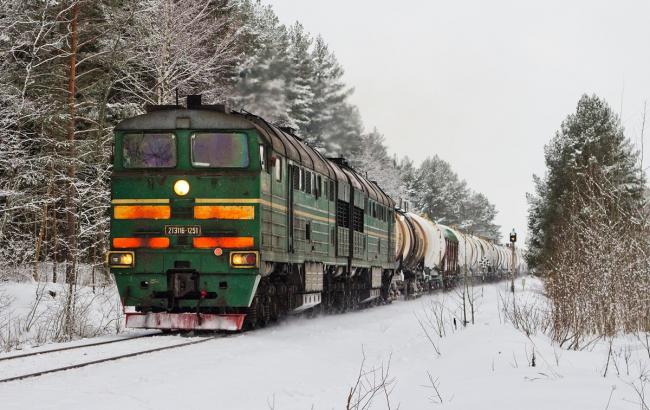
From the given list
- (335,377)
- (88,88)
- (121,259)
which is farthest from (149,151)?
(88,88)

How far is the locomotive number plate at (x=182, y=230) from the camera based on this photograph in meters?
12.7

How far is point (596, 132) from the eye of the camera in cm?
4097

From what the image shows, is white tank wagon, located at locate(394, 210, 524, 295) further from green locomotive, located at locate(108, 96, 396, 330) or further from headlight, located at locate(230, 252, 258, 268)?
headlight, located at locate(230, 252, 258, 268)

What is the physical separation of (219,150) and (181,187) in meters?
0.83

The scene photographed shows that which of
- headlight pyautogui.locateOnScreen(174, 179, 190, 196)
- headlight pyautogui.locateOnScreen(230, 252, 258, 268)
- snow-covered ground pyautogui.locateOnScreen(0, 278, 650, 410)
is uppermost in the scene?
headlight pyautogui.locateOnScreen(174, 179, 190, 196)

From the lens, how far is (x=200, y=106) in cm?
1341

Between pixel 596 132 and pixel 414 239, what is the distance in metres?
15.2

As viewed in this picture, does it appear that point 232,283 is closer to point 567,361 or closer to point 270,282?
point 270,282

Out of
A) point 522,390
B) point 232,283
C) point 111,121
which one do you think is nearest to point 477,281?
point 111,121

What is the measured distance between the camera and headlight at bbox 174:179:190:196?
1287 cm

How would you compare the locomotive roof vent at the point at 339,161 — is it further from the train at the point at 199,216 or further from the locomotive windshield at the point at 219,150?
the locomotive windshield at the point at 219,150

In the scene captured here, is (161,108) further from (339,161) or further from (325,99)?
(325,99)

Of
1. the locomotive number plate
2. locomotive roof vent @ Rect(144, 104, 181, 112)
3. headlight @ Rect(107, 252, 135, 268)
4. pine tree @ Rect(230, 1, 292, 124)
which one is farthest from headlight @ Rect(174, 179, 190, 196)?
pine tree @ Rect(230, 1, 292, 124)

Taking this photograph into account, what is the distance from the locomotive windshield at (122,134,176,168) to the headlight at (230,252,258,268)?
71.5 inches
